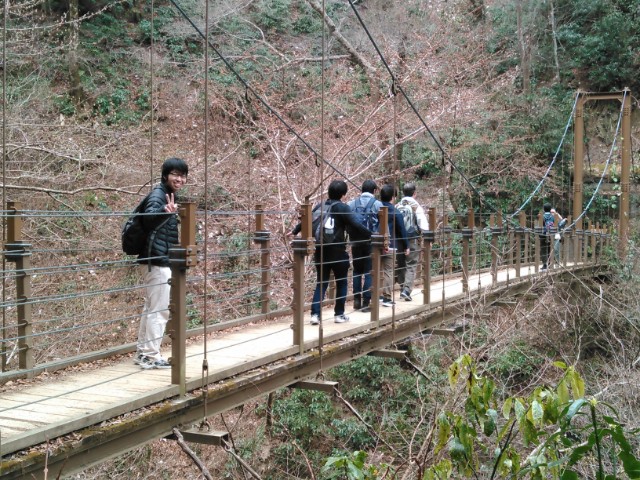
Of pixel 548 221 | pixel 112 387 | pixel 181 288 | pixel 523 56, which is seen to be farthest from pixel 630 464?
pixel 523 56

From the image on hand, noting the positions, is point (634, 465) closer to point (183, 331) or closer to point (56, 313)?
point (183, 331)

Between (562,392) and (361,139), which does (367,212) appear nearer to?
(361,139)

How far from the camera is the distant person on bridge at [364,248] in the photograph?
519 cm

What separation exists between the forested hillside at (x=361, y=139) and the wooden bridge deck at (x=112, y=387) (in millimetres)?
577

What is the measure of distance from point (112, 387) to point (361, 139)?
555cm

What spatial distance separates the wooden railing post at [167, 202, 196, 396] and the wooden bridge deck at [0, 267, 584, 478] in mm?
78

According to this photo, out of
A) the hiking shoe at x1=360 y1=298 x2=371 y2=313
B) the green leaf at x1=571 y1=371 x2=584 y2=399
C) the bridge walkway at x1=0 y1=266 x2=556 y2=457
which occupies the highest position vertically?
the green leaf at x1=571 y1=371 x2=584 y2=399

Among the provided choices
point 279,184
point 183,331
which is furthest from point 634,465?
point 279,184

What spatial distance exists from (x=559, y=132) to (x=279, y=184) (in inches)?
368

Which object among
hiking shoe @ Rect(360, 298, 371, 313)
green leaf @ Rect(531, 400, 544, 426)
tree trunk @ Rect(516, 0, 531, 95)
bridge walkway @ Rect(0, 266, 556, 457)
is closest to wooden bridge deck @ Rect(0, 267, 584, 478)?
bridge walkway @ Rect(0, 266, 556, 457)

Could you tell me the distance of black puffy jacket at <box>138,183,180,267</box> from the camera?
321cm

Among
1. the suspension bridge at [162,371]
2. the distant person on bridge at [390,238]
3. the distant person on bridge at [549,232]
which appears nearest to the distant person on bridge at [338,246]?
the suspension bridge at [162,371]

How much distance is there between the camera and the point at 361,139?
803 cm

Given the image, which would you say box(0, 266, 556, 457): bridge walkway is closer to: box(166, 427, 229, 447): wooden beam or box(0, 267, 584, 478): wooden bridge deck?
box(0, 267, 584, 478): wooden bridge deck
